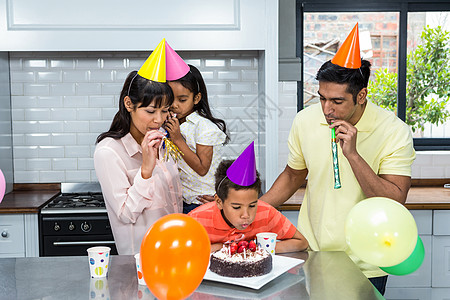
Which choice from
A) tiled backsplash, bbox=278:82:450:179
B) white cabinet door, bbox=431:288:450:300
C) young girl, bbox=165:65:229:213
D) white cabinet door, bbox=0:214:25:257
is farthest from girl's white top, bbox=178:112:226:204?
white cabinet door, bbox=431:288:450:300

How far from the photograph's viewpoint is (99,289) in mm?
1633

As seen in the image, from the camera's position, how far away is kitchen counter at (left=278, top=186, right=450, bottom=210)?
10.8ft

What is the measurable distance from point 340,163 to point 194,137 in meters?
0.75

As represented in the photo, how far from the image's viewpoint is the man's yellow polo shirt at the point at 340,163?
214 cm

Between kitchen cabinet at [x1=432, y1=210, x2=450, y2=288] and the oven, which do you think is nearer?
the oven

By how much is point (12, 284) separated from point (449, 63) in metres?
3.67

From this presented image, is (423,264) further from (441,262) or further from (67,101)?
(67,101)

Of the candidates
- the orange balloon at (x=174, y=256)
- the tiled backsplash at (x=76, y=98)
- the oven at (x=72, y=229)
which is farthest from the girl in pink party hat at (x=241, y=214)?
the tiled backsplash at (x=76, y=98)

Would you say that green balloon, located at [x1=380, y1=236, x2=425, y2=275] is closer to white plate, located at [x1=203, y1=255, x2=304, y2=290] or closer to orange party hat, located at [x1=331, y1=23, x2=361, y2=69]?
white plate, located at [x1=203, y1=255, x2=304, y2=290]

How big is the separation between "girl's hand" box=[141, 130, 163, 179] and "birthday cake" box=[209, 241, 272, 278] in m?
0.48

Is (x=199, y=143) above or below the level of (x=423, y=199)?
above

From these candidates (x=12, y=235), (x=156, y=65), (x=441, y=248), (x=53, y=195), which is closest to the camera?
(x=156, y=65)

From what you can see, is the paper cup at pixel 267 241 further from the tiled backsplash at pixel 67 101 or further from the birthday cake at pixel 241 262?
the tiled backsplash at pixel 67 101

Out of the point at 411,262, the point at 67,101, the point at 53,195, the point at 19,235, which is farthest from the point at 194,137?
the point at 67,101
